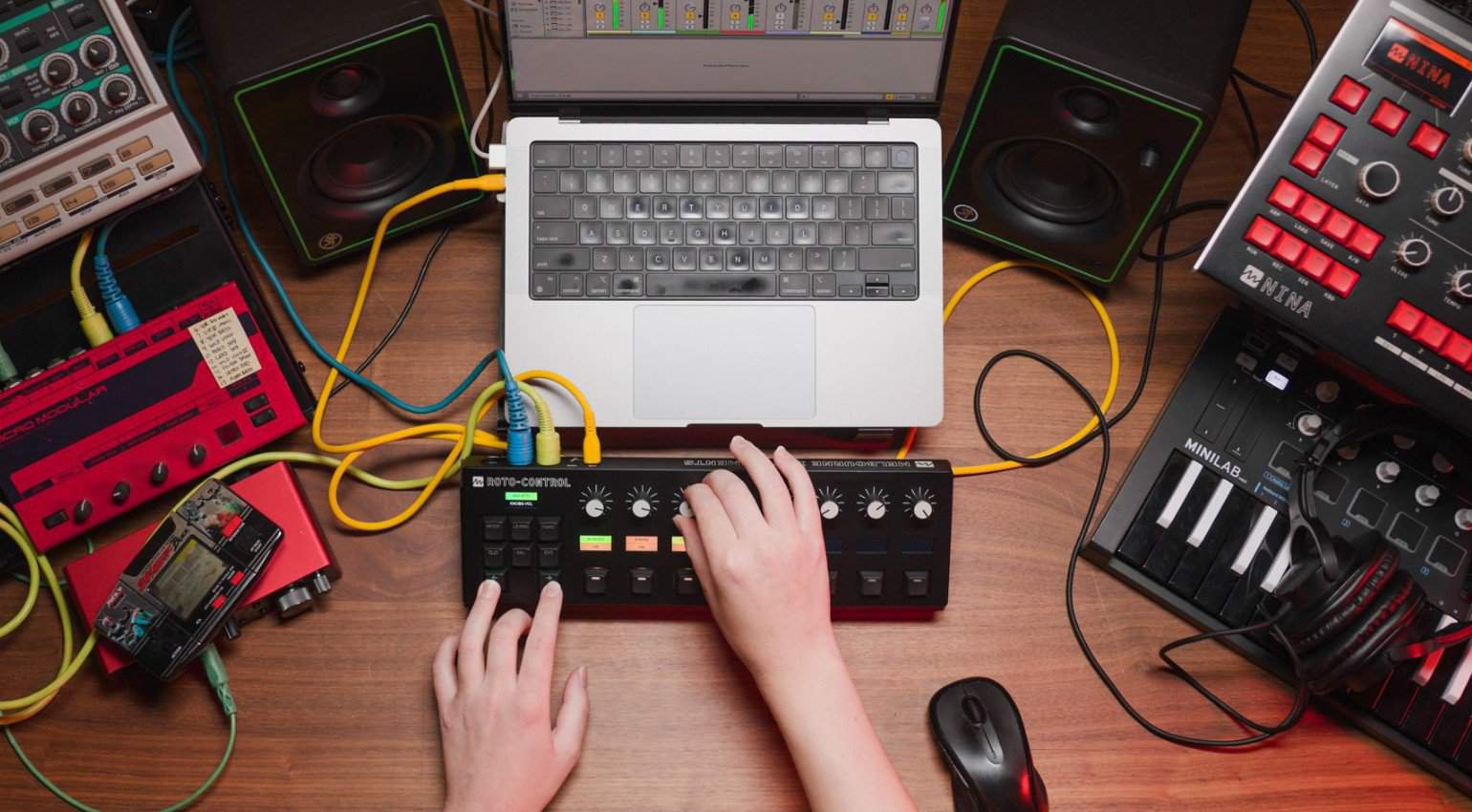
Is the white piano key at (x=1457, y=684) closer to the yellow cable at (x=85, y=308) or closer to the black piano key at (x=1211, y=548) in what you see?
the black piano key at (x=1211, y=548)

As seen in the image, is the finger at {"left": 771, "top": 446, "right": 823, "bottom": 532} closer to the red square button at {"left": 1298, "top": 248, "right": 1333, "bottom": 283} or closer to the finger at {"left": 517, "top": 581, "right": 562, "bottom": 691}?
the finger at {"left": 517, "top": 581, "right": 562, "bottom": 691}

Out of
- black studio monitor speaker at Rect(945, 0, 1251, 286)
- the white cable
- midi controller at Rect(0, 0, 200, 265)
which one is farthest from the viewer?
the white cable

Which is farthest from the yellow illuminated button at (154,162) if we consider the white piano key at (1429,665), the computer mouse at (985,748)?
the white piano key at (1429,665)

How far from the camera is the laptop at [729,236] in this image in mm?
927

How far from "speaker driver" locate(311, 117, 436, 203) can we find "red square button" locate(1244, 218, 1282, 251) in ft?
2.22


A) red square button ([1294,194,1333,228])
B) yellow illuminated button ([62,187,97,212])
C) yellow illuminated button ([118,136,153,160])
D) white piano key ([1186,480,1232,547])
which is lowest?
white piano key ([1186,480,1232,547])

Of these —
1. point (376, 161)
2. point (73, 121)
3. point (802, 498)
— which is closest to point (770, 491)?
point (802, 498)

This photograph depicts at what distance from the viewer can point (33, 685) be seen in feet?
2.90

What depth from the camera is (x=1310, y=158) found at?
0.82 m

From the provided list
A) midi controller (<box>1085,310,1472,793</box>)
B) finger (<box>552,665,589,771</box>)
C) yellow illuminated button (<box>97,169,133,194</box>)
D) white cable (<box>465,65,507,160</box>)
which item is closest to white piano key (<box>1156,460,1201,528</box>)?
midi controller (<box>1085,310,1472,793</box>)

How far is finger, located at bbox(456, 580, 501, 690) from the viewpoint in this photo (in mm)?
857

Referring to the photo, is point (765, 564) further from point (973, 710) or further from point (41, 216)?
point (41, 216)

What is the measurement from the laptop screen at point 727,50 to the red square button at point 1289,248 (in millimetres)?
311

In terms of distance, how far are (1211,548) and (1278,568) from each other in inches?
2.2
